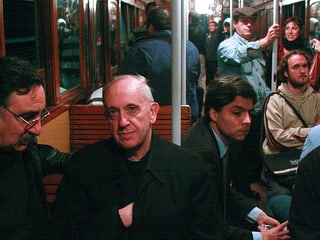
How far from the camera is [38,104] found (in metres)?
1.40

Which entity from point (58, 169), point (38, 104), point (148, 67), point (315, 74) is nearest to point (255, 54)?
point (315, 74)

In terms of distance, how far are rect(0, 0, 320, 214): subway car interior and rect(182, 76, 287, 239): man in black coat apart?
14 cm

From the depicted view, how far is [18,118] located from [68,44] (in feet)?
7.55

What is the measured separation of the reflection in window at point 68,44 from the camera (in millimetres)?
3326

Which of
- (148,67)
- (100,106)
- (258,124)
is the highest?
(148,67)

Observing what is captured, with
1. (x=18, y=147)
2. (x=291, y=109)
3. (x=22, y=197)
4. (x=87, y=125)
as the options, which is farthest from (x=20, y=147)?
(x=291, y=109)

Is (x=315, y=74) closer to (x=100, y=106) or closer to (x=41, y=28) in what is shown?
(x=100, y=106)

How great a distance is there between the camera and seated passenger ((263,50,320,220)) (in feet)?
9.00

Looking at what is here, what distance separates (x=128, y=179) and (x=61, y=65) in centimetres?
205

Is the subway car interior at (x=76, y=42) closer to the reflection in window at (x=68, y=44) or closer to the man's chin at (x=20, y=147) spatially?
the reflection in window at (x=68, y=44)

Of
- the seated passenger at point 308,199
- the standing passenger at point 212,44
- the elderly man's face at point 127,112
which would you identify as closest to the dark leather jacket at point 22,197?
the elderly man's face at point 127,112

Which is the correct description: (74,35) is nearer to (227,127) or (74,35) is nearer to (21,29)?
(21,29)

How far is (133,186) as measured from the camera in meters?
1.43

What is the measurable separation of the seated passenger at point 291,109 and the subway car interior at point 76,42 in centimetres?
49
